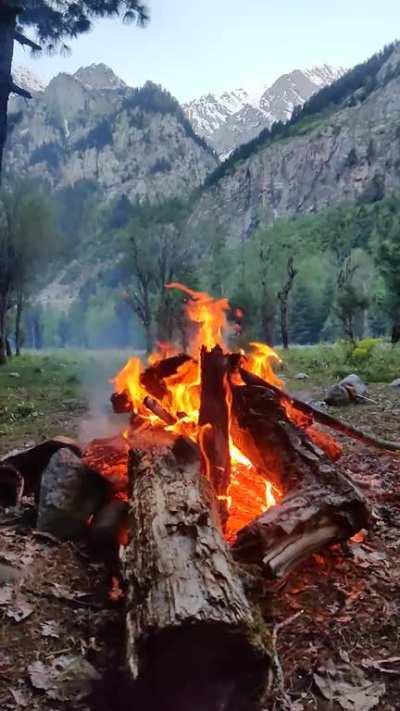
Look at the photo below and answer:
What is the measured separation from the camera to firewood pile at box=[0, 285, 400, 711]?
2363mm

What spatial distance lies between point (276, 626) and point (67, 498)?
1928 millimetres

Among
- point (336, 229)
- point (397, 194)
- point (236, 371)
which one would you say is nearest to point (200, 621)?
point (236, 371)

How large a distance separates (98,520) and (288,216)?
6157 inches

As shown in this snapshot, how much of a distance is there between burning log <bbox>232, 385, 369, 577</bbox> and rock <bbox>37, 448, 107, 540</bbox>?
55.9 inches

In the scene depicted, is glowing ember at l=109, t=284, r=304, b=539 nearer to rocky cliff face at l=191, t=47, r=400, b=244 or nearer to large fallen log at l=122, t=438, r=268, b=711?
large fallen log at l=122, t=438, r=268, b=711

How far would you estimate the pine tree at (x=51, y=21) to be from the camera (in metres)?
12.3

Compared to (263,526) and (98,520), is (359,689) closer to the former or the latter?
(263,526)

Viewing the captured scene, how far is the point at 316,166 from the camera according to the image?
158750 mm

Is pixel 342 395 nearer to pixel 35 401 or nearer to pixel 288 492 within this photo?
pixel 288 492

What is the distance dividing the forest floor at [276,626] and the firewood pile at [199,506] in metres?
0.18

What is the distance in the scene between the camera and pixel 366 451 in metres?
7.13

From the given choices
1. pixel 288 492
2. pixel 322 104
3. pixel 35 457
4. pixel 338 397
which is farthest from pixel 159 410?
pixel 322 104

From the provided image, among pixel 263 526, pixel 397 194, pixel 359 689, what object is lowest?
pixel 359 689

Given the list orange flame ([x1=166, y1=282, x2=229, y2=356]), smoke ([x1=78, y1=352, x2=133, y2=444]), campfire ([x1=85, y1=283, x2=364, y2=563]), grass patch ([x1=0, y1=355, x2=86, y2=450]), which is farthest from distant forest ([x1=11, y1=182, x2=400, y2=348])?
campfire ([x1=85, y1=283, x2=364, y2=563])
